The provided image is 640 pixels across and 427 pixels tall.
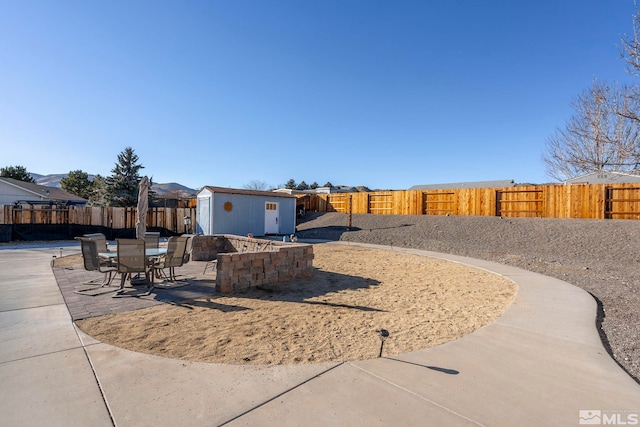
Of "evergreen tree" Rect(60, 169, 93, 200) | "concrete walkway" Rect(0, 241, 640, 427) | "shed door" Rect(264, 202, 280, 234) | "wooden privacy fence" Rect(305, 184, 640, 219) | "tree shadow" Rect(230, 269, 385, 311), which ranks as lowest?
"tree shadow" Rect(230, 269, 385, 311)

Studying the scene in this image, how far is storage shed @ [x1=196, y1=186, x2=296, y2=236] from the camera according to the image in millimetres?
15790

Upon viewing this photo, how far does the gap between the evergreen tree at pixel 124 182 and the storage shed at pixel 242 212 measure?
11.9 m

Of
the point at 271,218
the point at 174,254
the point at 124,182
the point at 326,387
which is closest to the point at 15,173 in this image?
the point at 124,182

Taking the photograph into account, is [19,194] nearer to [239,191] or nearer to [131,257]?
[239,191]

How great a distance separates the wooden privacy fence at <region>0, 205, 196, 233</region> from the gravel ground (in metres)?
8.13

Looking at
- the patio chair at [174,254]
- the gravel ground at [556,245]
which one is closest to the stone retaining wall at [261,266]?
the patio chair at [174,254]

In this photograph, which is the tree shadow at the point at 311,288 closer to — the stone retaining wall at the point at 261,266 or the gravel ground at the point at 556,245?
the stone retaining wall at the point at 261,266

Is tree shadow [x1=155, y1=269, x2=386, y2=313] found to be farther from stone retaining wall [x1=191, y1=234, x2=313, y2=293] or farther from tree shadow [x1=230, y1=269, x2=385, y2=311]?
stone retaining wall [x1=191, y1=234, x2=313, y2=293]

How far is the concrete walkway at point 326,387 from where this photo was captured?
220 centimetres

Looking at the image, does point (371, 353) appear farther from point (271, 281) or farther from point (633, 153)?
point (633, 153)

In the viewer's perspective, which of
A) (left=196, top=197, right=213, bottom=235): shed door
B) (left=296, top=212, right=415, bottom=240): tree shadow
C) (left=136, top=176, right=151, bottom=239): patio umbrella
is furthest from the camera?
(left=296, top=212, right=415, bottom=240): tree shadow

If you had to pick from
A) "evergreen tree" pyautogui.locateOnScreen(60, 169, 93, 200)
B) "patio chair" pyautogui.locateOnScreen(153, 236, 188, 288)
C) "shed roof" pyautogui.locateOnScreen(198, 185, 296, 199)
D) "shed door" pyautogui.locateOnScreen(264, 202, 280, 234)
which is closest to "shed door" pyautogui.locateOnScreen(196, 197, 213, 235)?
"shed roof" pyautogui.locateOnScreen(198, 185, 296, 199)

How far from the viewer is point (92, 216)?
17.3 m

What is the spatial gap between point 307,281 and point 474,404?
16.5 ft
